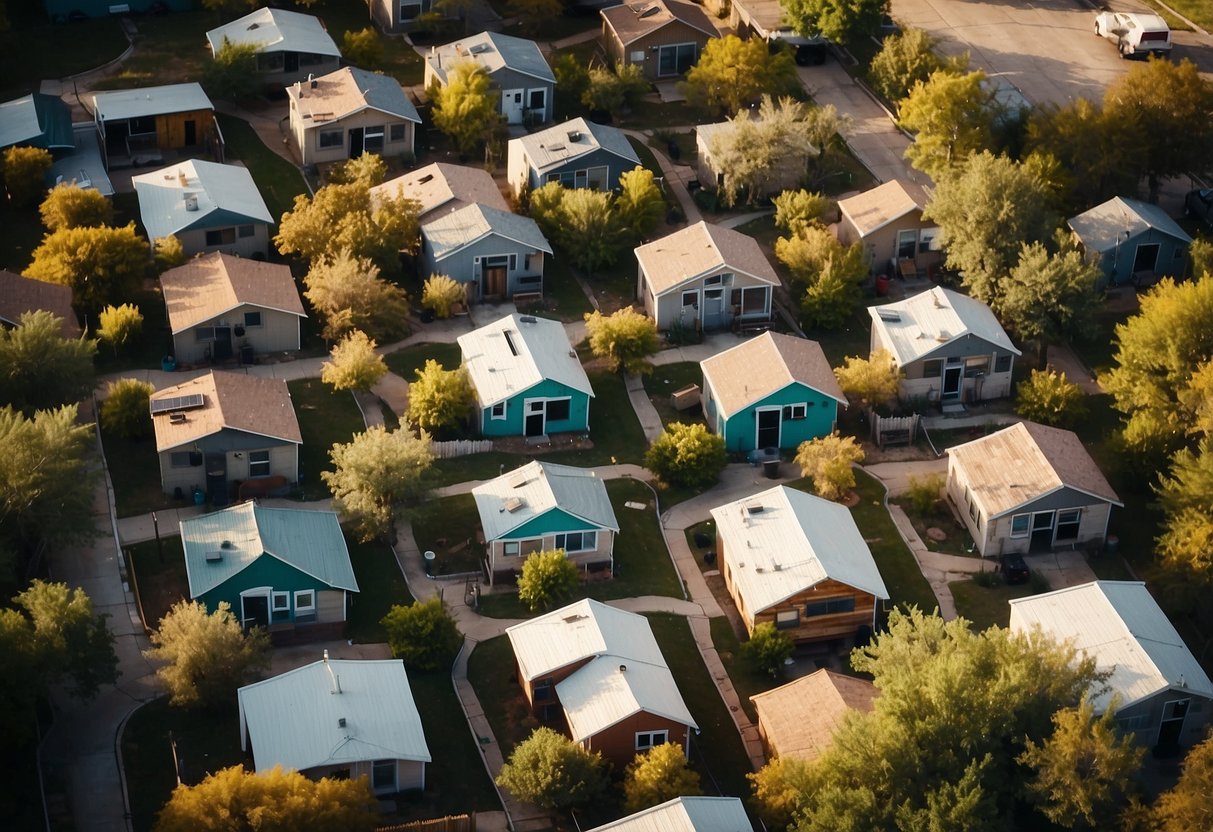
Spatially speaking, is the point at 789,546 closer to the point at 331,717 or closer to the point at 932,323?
the point at 932,323

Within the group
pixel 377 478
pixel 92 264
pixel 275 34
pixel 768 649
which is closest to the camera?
pixel 768 649

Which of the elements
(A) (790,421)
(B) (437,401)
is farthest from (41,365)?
(A) (790,421)

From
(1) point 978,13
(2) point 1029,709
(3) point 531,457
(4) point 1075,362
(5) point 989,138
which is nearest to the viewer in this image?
(2) point 1029,709

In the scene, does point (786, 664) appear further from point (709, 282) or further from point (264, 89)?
point (264, 89)

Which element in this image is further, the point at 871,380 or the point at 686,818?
the point at 871,380

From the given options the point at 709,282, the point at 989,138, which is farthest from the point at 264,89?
the point at 989,138

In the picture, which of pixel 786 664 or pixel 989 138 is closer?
pixel 786 664

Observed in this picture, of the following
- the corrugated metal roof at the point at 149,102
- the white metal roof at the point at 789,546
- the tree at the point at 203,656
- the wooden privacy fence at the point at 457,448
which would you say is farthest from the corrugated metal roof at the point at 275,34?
the tree at the point at 203,656

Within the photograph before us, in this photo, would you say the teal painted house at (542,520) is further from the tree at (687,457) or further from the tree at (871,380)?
the tree at (871,380)
